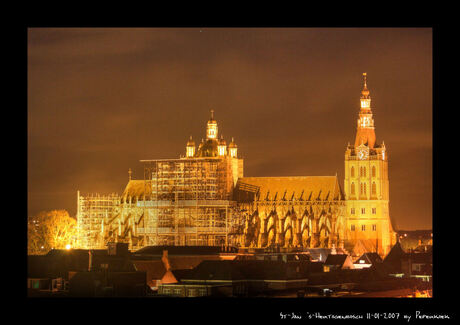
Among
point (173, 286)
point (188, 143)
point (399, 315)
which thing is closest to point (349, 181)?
point (188, 143)

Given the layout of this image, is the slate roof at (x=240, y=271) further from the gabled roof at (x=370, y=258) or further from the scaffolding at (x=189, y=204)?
the scaffolding at (x=189, y=204)

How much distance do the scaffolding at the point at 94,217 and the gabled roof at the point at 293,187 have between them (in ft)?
52.8

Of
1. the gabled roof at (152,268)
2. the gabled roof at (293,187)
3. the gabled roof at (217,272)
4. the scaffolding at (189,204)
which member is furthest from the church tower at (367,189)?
the gabled roof at (217,272)

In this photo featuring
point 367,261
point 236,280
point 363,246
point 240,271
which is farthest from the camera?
point 363,246

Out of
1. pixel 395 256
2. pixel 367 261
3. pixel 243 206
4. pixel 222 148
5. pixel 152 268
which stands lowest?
pixel 367 261

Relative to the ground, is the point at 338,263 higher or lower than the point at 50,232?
lower

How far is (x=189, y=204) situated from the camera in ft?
416

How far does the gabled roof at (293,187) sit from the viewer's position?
431 ft

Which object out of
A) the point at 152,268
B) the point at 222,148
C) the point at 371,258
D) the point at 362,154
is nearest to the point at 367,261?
the point at 371,258

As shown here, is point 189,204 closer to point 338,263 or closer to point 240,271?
point 338,263

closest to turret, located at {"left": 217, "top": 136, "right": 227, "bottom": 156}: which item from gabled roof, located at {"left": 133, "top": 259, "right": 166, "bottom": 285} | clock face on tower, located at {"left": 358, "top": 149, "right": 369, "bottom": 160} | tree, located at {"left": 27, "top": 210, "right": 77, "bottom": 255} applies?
clock face on tower, located at {"left": 358, "top": 149, "right": 369, "bottom": 160}

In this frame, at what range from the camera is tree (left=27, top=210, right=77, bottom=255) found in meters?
125

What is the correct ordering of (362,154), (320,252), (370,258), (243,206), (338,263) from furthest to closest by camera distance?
(362,154) < (243,206) < (320,252) < (370,258) < (338,263)

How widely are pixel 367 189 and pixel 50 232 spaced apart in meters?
38.2
